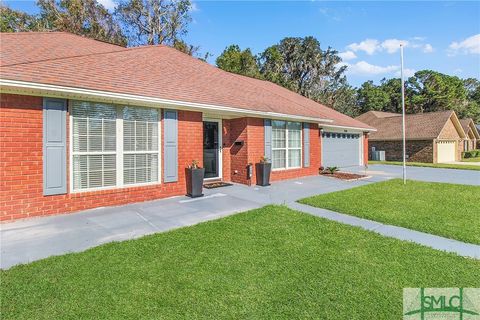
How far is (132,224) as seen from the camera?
541 centimetres

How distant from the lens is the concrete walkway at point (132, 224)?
4211 millimetres

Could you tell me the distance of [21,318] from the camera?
2568 millimetres

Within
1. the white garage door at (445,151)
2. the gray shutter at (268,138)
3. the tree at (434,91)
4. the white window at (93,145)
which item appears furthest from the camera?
the tree at (434,91)

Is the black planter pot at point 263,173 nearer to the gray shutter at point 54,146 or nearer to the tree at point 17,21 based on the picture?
the gray shutter at point 54,146

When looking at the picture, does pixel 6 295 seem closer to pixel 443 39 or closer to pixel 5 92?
pixel 5 92

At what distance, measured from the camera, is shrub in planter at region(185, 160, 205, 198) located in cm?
775

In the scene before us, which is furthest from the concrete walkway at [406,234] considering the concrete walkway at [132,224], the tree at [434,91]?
the tree at [434,91]

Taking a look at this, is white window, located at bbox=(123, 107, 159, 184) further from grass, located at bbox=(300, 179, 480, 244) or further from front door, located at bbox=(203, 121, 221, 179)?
A: grass, located at bbox=(300, 179, 480, 244)

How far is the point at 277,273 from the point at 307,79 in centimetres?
3672

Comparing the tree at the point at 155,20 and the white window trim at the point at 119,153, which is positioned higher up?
the tree at the point at 155,20

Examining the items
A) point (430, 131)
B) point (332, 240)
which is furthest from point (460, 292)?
point (430, 131)

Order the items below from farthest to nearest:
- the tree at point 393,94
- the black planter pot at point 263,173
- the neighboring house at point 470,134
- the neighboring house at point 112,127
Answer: the tree at point 393,94, the neighboring house at point 470,134, the black planter pot at point 263,173, the neighboring house at point 112,127

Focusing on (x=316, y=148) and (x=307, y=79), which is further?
(x=307, y=79)

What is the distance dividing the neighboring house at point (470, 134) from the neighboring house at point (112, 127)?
3219 centimetres
